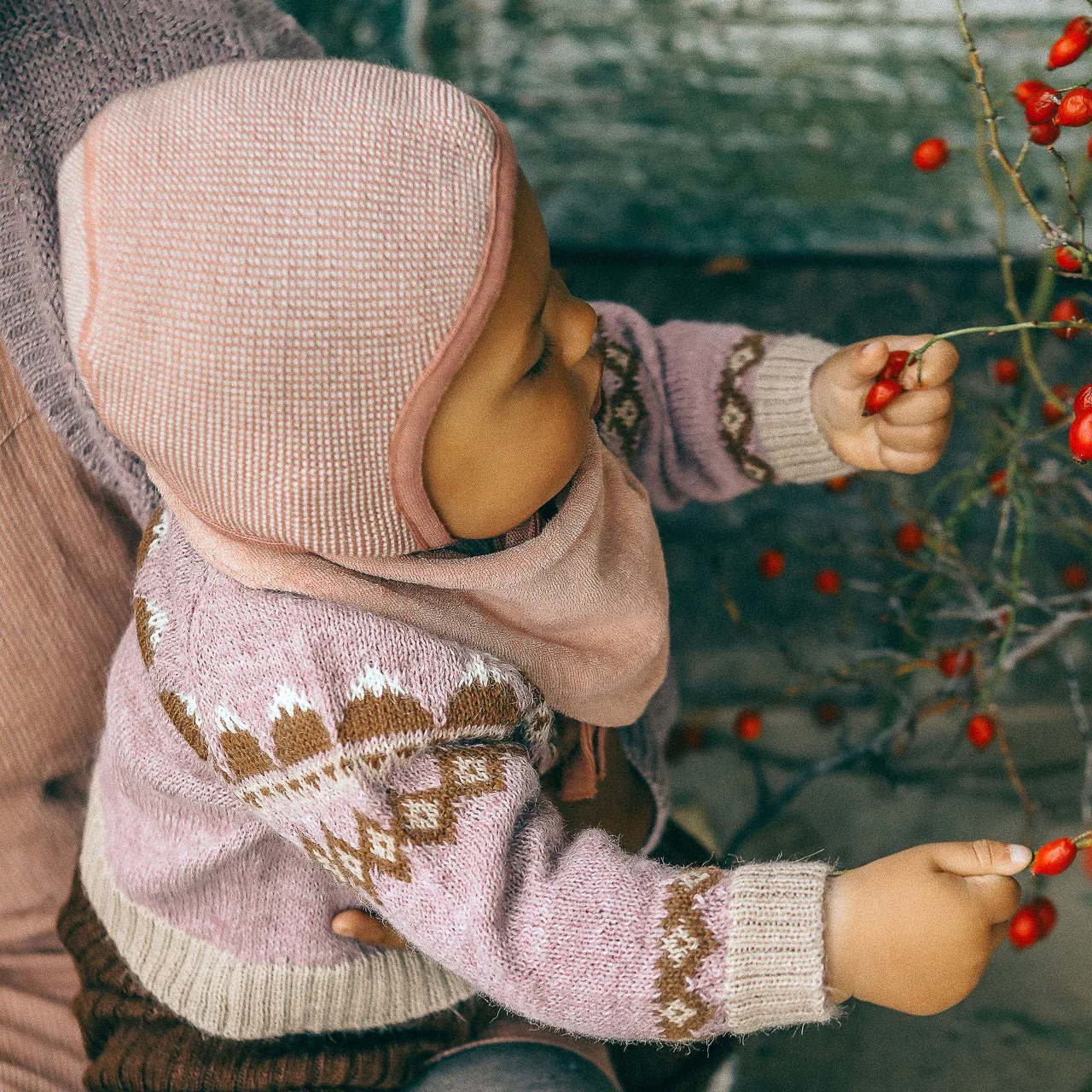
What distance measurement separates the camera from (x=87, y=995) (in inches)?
35.3

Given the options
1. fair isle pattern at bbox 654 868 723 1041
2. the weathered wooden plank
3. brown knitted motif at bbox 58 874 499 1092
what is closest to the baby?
fair isle pattern at bbox 654 868 723 1041

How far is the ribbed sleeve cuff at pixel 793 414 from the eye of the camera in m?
0.89

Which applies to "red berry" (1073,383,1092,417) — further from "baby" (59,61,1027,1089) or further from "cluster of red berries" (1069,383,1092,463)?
"baby" (59,61,1027,1089)

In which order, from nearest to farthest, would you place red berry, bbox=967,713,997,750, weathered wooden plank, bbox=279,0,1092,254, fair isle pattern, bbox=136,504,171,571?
fair isle pattern, bbox=136,504,171,571 < red berry, bbox=967,713,997,750 < weathered wooden plank, bbox=279,0,1092,254

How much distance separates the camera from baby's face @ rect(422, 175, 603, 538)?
635mm

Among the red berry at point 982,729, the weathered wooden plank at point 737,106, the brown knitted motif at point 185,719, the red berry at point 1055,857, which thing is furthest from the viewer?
the weathered wooden plank at point 737,106

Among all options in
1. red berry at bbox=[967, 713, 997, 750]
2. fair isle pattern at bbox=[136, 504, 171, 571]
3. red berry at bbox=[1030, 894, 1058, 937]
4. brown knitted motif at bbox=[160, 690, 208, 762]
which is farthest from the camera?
red berry at bbox=[967, 713, 997, 750]

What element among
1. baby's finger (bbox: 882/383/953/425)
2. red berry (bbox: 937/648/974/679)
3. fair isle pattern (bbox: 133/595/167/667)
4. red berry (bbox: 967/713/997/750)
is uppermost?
baby's finger (bbox: 882/383/953/425)

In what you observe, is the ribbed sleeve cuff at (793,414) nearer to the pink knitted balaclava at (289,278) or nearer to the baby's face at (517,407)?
the baby's face at (517,407)

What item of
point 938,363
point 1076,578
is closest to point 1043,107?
point 938,363

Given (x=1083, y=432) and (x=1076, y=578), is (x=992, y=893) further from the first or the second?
(x=1076, y=578)

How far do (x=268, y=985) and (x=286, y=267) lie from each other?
0.56 m

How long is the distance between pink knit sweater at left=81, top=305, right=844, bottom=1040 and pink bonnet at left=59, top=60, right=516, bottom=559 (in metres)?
0.11

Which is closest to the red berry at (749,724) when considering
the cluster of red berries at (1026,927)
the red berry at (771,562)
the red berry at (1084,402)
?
the red berry at (771,562)
